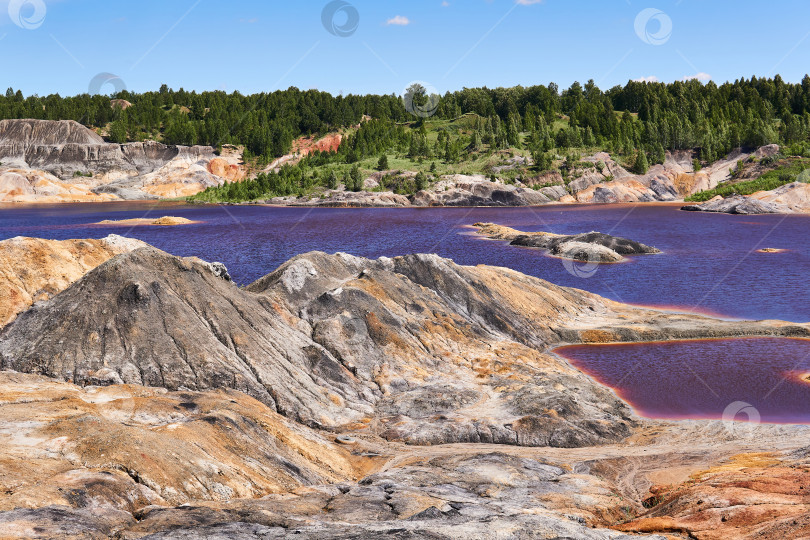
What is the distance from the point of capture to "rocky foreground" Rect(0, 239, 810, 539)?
19.9 m

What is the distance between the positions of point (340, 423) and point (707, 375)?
24.0 m

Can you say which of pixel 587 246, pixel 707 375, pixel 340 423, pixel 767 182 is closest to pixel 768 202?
pixel 767 182

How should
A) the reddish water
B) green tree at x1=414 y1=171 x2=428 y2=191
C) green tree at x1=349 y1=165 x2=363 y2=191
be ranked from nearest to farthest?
the reddish water → green tree at x1=414 y1=171 x2=428 y2=191 → green tree at x1=349 y1=165 x2=363 y2=191

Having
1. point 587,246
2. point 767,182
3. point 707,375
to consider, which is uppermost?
point 767,182

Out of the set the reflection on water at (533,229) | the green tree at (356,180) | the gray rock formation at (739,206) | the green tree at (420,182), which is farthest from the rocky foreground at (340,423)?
the green tree at (356,180)

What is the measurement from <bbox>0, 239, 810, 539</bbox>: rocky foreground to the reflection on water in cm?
1888

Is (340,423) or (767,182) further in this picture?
(767,182)

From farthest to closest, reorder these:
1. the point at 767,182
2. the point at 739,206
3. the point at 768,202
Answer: the point at 767,182 < the point at 739,206 < the point at 768,202

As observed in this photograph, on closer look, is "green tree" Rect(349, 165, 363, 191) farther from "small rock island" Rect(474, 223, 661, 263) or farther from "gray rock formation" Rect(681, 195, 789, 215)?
"small rock island" Rect(474, 223, 661, 263)

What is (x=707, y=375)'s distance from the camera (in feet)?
139

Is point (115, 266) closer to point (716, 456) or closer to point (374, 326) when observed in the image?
point (374, 326)

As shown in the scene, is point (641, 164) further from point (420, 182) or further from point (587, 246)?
point (587, 246)

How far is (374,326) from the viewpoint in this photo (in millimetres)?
41562

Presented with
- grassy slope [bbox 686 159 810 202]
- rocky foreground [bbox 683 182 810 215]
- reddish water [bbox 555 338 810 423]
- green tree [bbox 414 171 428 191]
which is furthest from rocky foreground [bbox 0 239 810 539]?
grassy slope [bbox 686 159 810 202]
